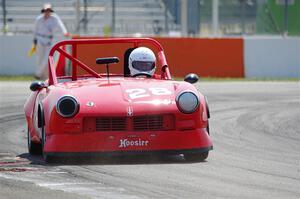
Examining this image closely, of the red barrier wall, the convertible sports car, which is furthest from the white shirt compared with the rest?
the convertible sports car

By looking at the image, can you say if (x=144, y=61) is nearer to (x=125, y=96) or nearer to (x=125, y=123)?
(x=125, y=96)

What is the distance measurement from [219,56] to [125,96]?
14.4 meters

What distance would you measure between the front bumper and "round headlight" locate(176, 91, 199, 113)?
0.85 ft

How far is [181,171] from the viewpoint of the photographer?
8.05m

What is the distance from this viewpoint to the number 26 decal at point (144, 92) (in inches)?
352

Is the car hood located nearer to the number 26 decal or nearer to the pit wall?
the number 26 decal

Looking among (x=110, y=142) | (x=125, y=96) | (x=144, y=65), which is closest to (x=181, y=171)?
(x=110, y=142)

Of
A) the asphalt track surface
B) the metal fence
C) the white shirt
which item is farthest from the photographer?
the metal fence

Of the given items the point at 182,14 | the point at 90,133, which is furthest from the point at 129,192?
the point at 182,14

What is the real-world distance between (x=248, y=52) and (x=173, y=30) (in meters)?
5.28

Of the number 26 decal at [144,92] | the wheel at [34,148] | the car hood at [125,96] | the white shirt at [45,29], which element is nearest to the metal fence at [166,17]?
the white shirt at [45,29]

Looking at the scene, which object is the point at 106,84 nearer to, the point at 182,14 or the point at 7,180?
the point at 7,180

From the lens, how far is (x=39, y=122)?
9.25m

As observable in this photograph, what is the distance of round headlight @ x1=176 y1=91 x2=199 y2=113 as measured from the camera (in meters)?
8.76
